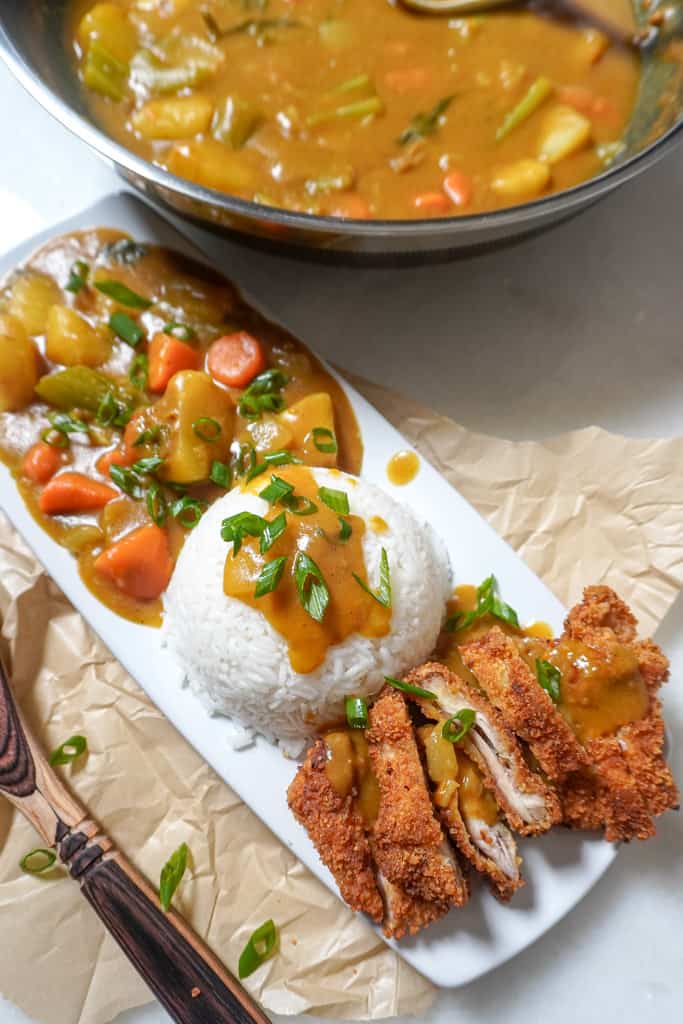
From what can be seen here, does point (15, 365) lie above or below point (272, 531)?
above

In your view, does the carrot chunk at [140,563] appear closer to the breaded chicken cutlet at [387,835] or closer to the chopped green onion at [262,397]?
the chopped green onion at [262,397]

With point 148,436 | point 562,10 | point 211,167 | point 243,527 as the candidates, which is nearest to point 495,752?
point 243,527

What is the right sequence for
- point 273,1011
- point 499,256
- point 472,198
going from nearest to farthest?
point 273,1011 < point 472,198 < point 499,256

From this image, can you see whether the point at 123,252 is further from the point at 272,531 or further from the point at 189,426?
the point at 272,531

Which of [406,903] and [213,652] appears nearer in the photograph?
[406,903]

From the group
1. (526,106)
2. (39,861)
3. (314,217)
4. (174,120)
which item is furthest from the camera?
(526,106)

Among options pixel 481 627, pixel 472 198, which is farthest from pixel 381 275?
pixel 481 627

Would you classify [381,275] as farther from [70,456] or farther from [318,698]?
[318,698]

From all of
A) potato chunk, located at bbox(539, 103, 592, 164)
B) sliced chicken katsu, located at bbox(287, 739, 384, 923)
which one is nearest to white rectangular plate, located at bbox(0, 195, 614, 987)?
sliced chicken katsu, located at bbox(287, 739, 384, 923)
